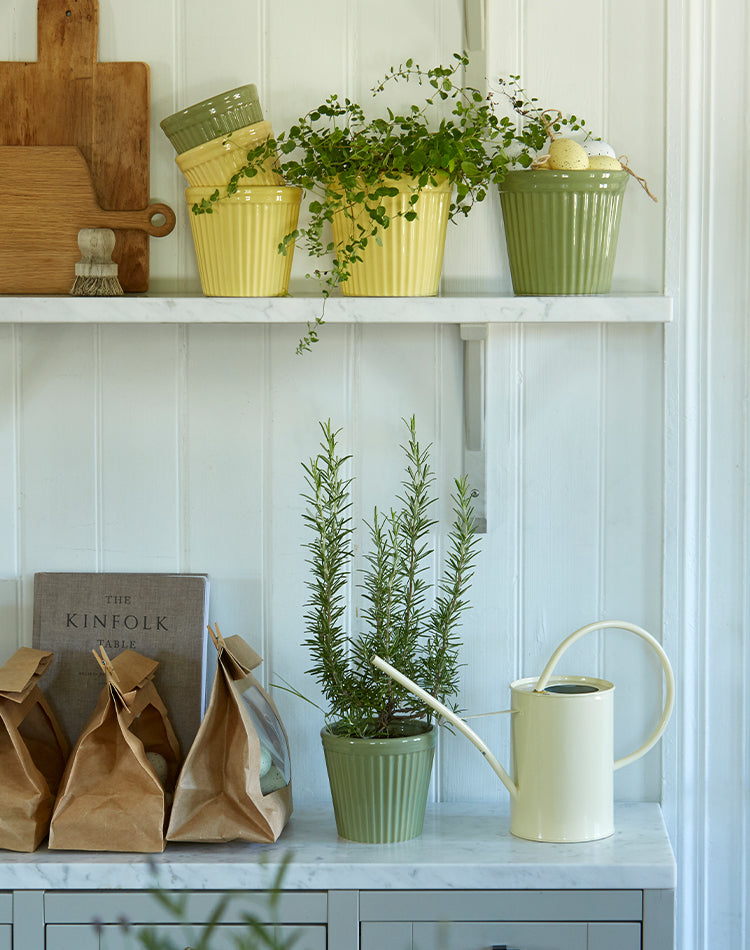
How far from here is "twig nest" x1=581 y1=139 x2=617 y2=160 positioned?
1.32m

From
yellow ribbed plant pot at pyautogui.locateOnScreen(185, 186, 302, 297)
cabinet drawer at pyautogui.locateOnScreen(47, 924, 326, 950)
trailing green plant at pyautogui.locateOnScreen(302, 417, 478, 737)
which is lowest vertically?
cabinet drawer at pyautogui.locateOnScreen(47, 924, 326, 950)

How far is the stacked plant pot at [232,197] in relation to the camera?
4.20 ft

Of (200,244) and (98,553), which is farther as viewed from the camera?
(98,553)

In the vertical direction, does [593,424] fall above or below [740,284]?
below

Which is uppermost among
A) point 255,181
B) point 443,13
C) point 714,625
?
point 443,13

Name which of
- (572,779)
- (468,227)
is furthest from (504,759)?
(468,227)

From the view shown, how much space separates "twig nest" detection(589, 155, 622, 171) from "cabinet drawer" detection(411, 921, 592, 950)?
36.9 inches

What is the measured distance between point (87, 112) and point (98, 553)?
63 cm

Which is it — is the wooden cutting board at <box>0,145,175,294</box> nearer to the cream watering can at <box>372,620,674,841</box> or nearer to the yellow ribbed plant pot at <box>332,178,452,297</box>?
the yellow ribbed plant pot at <box>332,178,452,297</box>

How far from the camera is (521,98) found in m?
1.39

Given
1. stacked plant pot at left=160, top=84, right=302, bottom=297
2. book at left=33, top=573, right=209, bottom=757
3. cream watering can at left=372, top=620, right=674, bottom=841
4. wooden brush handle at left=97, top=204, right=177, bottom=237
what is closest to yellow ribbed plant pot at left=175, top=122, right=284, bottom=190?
stacked plant pot at left=160, top=84, right=302, bottom=297

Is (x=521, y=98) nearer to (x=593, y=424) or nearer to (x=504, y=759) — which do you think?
(x=593, y=424)

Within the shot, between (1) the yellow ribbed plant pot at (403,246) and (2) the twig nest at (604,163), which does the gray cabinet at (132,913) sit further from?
(2) the twig nest at (604,163)

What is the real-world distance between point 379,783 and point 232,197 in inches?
30.1
